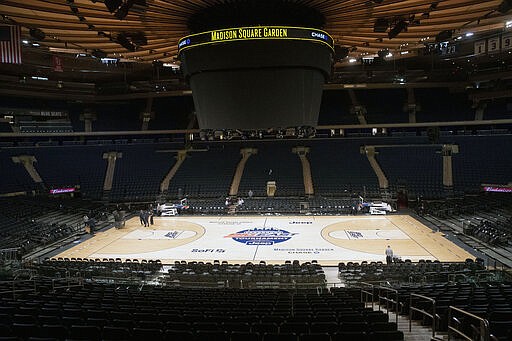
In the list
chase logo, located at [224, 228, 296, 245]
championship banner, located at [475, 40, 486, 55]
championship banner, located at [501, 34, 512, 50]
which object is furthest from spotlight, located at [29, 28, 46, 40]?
championship banner, located at [475, 40, 486, 55]

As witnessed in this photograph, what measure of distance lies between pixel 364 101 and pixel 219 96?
38990mm

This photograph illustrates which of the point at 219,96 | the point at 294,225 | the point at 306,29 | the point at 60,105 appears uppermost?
the point at 60,105

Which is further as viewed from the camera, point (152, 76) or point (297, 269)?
point (152, 76)

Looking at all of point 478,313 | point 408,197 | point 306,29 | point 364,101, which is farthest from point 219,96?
point 364,101

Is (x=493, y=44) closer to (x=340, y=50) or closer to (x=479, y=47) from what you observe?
(x=479, y=47)

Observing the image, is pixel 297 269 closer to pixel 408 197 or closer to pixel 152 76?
pixel 408 197

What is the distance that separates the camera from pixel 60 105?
43.8m

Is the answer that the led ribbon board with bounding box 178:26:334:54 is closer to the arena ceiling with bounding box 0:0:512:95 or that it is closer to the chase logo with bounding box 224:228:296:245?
the arena ceiling with bounding box 0:0:512:95

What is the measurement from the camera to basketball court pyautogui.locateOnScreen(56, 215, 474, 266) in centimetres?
1972

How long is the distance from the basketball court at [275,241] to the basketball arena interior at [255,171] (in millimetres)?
205

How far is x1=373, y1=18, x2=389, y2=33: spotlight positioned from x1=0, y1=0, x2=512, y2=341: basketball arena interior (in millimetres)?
82

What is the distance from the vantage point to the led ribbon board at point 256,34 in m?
8.70

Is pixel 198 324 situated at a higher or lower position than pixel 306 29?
lower

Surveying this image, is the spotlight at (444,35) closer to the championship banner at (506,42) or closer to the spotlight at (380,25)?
the spotlight at (380,25)
